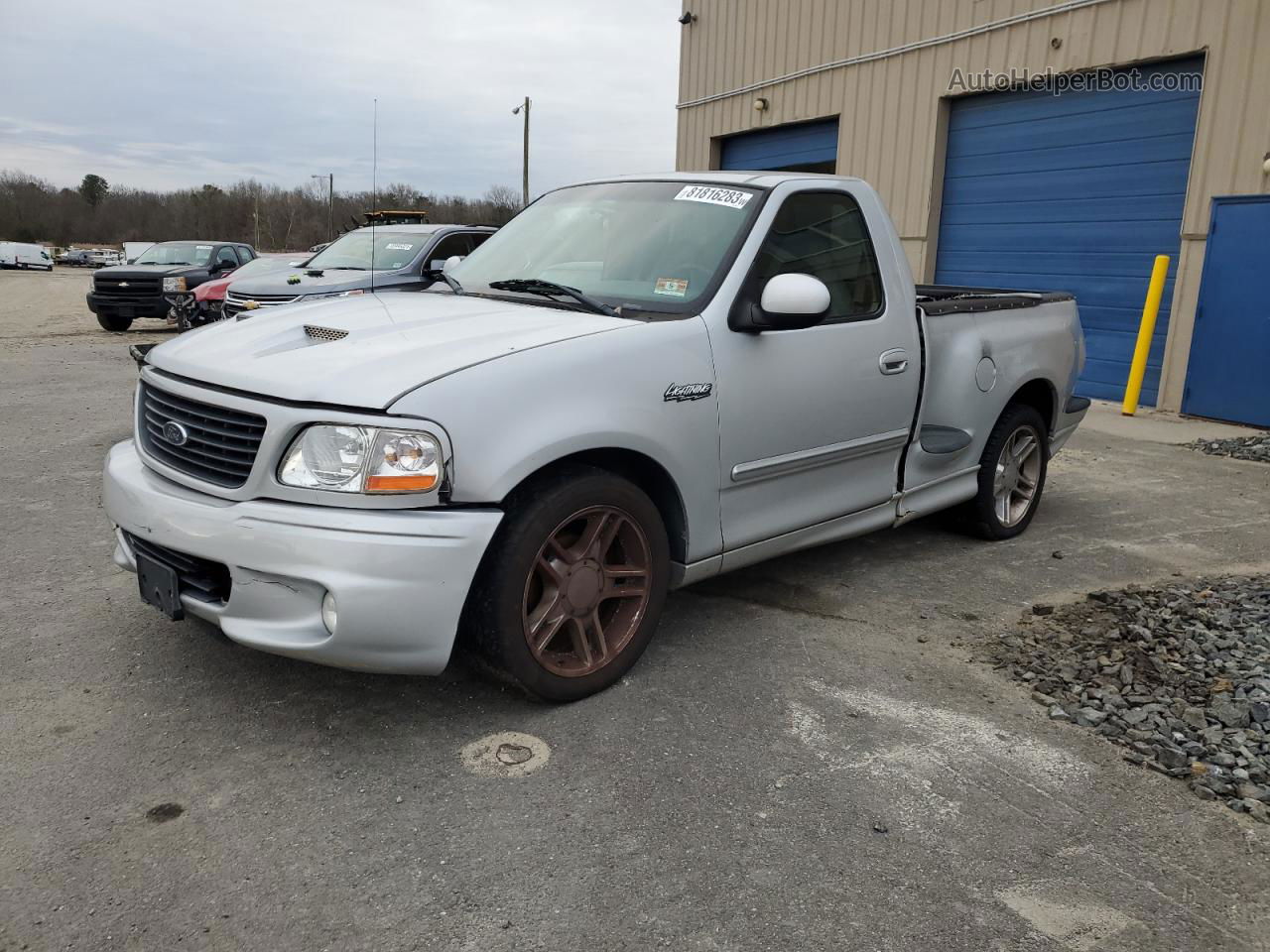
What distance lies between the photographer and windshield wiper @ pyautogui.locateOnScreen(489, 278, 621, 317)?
351cm

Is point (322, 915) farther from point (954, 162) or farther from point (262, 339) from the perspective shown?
point (954, 162)

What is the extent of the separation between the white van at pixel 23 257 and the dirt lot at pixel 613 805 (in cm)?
7140

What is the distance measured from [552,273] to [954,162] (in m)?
10.3

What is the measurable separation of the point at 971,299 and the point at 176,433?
3869mm

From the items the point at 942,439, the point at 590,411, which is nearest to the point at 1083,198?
the point at 942,439

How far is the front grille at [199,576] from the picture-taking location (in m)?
2.89

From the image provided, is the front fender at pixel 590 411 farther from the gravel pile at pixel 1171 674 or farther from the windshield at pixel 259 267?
the windshield at pixel 259 267

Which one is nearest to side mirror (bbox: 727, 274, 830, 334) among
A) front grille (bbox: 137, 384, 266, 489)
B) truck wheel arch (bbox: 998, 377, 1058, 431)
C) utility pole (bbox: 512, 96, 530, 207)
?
front grille (bbox: 137, 384, 266, 489)

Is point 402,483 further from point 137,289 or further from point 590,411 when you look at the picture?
point 137,289

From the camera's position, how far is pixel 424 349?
2975 millimetres

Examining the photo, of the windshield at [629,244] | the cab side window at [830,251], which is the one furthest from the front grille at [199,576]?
the cab side window at [830,251]

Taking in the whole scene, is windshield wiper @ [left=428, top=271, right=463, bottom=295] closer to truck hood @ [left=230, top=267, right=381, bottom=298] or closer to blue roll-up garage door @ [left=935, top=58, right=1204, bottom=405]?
truck hood @ [left=230, top=267, right=381, bottom=298]

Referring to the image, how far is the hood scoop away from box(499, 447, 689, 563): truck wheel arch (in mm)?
844

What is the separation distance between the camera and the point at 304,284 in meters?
9.61
